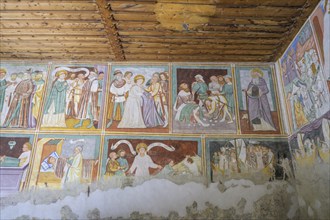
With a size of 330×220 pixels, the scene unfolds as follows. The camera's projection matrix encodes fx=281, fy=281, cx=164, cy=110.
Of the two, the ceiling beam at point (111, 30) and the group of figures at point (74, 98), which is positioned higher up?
the ceiling beam at point (111, 30)

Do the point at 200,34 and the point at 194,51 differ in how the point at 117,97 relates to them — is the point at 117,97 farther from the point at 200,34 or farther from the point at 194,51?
the point at 200,34

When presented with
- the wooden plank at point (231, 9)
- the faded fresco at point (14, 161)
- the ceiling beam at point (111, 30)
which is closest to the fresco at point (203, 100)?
the ceiling beam at point (111, 30)

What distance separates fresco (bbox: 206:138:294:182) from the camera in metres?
6.48

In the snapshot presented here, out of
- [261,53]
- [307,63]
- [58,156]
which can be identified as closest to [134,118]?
[58,156]

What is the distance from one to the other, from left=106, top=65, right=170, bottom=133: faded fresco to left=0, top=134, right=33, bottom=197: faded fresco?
2.00 metres

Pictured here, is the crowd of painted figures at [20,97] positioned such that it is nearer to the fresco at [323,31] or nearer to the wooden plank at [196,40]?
the wooden plank at [196,40]

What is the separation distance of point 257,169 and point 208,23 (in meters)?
3.51

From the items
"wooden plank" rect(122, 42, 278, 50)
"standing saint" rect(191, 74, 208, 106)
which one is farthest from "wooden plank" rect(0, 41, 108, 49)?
"standing saint" rect(191, 74, 208, 106)

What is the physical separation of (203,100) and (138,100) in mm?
1668

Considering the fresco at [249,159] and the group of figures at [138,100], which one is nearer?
the fresco at [249,159]

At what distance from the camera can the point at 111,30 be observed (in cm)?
629

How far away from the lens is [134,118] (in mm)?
7012

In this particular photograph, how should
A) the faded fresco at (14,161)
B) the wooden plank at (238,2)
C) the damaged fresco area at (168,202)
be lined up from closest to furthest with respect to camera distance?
the wooden plank at (238,2) → the damaged fresco area at (168,202) → the faded fresco at (14,161)

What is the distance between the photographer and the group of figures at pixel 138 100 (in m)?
6.97
